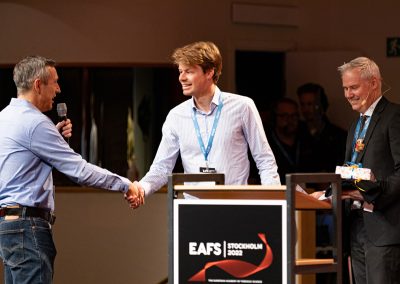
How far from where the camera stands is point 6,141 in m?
4.50

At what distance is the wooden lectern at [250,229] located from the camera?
12.6 ft

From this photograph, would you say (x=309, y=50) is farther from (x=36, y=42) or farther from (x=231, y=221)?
(x=231, y=221)

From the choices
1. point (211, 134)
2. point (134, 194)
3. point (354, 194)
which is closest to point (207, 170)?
point (211, 134)

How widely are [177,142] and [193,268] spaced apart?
3.78ft

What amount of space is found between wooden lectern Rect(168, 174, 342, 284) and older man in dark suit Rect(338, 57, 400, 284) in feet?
1.59

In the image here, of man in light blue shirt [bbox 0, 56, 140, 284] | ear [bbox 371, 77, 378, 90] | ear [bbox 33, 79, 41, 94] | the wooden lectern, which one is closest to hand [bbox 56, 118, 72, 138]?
man in light blue shirt [bbox 0, 56, 140, 284]

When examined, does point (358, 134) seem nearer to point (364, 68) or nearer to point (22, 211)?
point (364, 68)

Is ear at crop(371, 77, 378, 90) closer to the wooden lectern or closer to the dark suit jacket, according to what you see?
the dark suit jacket

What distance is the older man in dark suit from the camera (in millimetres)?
4359

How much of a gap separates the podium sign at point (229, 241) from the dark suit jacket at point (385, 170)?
726 millimetres

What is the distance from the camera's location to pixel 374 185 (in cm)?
433

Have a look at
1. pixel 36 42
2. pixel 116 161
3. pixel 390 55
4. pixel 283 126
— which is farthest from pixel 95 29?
pixel 390 55

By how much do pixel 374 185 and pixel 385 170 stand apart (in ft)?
0.42

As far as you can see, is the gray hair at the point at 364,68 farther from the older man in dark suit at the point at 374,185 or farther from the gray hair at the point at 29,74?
the gray hair at the point at 29,74
